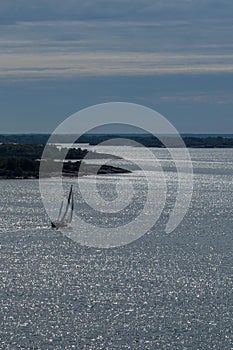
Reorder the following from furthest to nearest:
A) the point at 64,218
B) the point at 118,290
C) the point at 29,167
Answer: the point at 29,167 < the point at 64,218 < the point at 118,290

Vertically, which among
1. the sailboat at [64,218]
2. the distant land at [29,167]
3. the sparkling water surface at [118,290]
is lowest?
the distant land at [29,167]

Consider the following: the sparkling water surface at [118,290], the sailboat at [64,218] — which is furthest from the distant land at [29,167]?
the sparkling water surface at [118,290]

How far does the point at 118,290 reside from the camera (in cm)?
4553

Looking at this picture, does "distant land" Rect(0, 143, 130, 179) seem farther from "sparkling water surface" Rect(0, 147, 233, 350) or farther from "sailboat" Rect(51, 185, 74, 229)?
"sparkling water surface" Rect(0, 147, 233, 350)

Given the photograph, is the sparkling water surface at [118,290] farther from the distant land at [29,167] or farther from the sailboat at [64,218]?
the distant land at [29,167]

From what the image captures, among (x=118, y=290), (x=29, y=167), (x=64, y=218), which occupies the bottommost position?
(x=29, y=167)

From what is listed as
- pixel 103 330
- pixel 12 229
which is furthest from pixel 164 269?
pixel 12 229

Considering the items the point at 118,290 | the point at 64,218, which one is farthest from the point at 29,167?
the point at 118,290

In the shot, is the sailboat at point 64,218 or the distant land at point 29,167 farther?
the distant land at point 29,167

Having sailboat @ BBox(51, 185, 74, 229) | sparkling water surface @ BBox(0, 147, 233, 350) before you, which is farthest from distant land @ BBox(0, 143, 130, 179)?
sparkling water surface @ BBox(0, 147, 233, 350)

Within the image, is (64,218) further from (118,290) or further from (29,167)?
(29,167)

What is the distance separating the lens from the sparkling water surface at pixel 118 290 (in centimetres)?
3644

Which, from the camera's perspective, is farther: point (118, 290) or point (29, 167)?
point (29, 167)

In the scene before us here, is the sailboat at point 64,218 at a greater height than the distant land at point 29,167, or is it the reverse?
the sailboat at point 64,218
